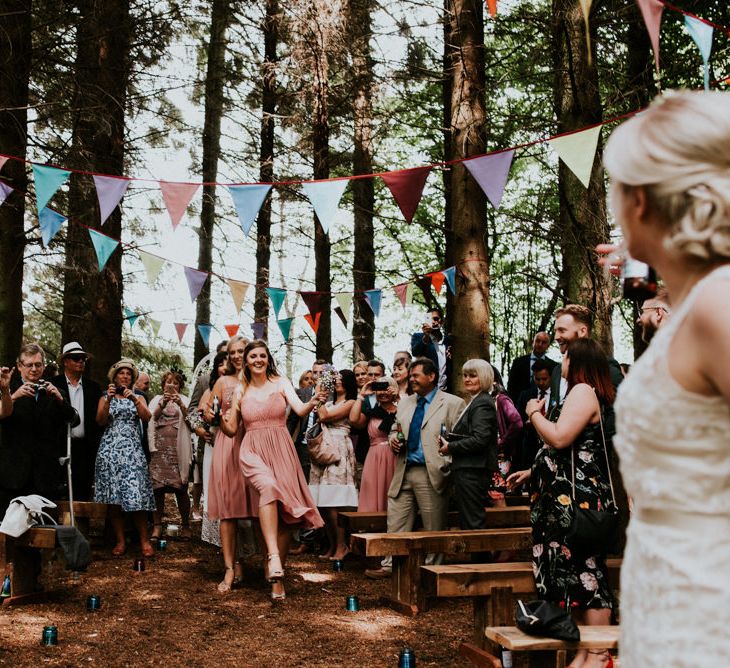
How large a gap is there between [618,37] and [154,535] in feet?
27.7

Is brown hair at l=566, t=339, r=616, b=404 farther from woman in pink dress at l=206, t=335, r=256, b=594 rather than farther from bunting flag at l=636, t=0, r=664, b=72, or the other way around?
woman in pink dress at l=206, t=335, r=256, b=594

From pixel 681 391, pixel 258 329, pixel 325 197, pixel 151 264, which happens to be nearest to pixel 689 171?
pixel 681 391

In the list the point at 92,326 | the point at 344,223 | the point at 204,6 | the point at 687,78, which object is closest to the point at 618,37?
the point at 687,78

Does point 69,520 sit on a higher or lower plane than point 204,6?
lower

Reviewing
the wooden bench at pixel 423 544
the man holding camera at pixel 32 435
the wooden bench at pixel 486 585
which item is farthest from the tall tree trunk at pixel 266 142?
the wooden bench at pixel 486 585

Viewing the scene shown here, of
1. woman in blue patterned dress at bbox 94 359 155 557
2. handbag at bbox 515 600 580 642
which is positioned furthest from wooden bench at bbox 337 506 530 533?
handbag at bbox 515 600 580 642

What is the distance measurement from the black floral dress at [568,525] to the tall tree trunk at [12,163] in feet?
21.4

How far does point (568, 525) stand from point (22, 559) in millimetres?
4225

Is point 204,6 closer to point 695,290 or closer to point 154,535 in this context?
point 154,535

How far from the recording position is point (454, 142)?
29.0 ft

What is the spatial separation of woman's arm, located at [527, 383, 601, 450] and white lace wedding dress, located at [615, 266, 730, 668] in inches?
114

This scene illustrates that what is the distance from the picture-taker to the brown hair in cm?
439

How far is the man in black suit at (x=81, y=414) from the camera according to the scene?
824cm

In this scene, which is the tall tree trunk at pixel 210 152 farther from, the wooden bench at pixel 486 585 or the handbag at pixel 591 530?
the handbag at pixel 591 530
